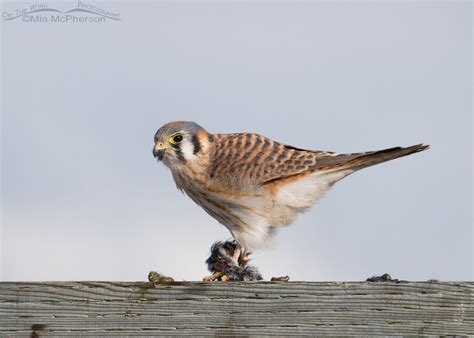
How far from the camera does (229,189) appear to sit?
4434mm

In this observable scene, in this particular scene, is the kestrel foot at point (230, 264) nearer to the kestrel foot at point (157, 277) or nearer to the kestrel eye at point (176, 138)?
the kestrel foot at point (157, 277)

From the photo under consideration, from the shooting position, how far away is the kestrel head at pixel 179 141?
4.55 metres

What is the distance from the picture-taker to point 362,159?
4.50 m

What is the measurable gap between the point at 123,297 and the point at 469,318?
4.24ft

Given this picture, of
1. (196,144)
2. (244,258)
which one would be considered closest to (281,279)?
(244,258)

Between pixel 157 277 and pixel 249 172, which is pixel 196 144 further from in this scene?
pixel 157 277

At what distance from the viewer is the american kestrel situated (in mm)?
4438

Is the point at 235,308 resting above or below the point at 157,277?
below

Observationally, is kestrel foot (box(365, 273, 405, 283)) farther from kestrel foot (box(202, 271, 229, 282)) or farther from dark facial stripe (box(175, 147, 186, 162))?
dark facial stripe (box(175, 147, 186, 162))

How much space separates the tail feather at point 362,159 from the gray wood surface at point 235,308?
1496 millimetres

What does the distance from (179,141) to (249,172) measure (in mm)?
489

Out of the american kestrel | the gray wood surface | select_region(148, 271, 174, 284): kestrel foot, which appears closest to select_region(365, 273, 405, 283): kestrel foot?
the gray wood surface

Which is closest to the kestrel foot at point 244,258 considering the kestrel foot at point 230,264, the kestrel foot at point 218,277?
the kestrel foot at point 230,264

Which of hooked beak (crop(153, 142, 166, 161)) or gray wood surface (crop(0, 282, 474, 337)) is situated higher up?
hooked beak (crop(153, 142, 166, 161))
